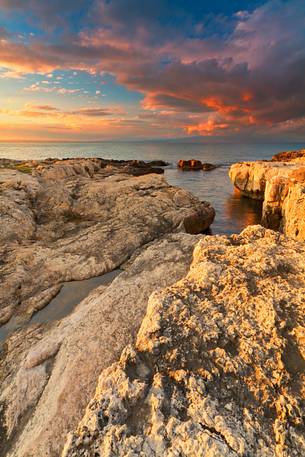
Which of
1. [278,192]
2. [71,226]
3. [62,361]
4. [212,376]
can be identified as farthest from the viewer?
[278,192]

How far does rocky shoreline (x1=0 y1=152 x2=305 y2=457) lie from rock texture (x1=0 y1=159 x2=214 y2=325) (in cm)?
15

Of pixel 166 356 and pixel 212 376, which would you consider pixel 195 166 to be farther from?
pixel 212 376

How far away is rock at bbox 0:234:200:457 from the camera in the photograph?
23.7 ft

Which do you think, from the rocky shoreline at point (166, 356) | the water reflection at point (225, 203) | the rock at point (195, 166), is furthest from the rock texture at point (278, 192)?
the rock at point (195, 166)

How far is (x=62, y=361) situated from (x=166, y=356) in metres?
4.71

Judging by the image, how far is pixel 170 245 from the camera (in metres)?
15.9

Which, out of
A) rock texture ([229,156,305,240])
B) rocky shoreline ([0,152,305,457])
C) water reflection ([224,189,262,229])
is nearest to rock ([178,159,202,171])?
rock texture ([229,156,305,240])

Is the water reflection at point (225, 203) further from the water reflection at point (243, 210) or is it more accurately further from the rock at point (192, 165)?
the rock at point (192, 165)

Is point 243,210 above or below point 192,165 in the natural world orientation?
below

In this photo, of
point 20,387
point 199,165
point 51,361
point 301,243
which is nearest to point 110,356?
point 51,361

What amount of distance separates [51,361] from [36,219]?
16527 mm

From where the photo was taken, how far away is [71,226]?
75.1ft

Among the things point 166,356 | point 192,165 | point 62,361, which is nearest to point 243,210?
point 62,361

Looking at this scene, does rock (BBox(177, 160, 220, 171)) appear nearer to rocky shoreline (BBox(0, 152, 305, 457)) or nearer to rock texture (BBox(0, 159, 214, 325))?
rock texture (BBox(0, 159, 214, 325))
